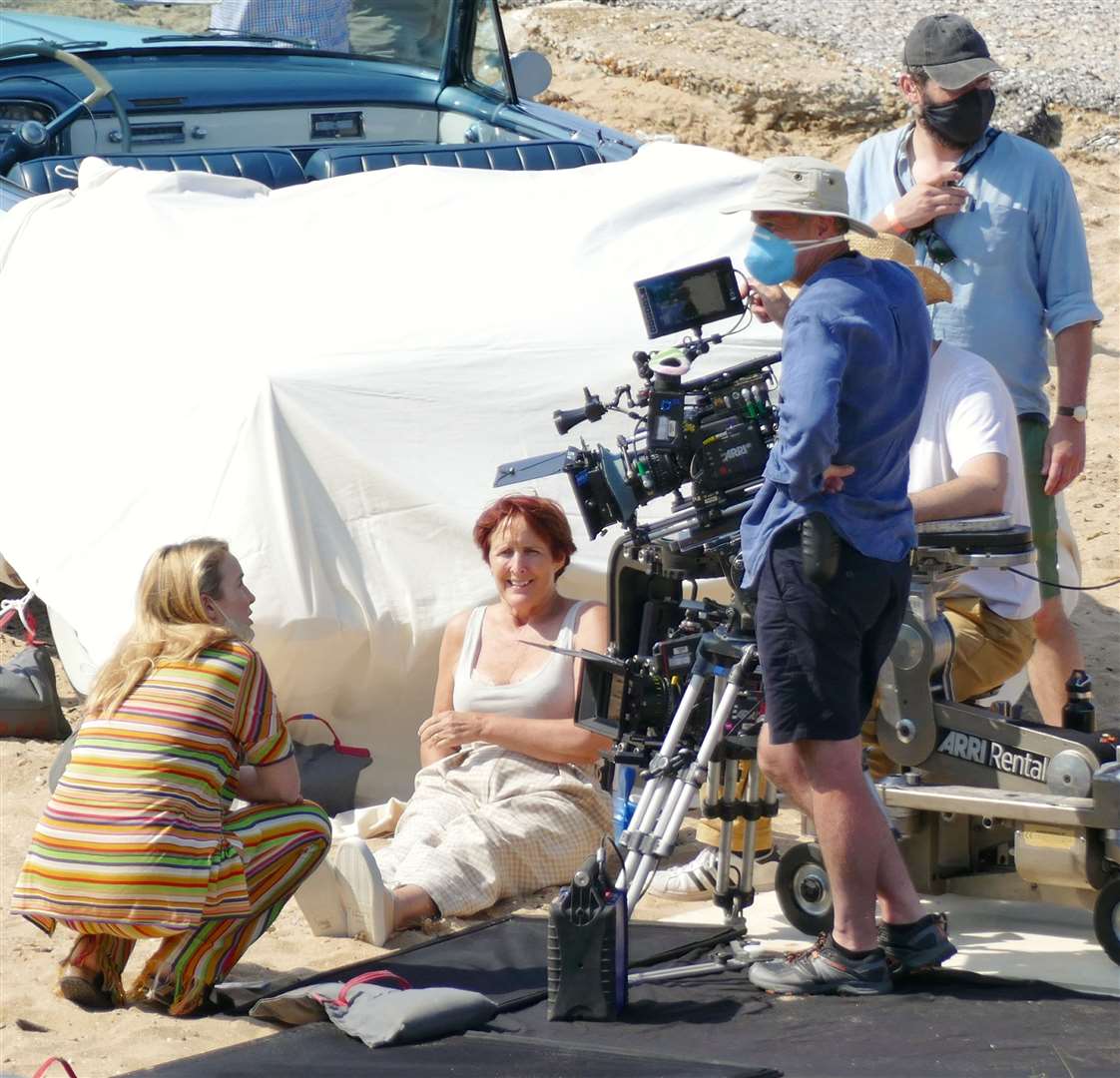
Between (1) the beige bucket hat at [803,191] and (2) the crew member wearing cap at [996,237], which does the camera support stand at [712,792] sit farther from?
(2) the crew member wearing cap at [996,237]

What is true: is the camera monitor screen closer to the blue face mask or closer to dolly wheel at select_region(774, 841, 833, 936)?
the blue face mask

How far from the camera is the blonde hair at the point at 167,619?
404 centimetres

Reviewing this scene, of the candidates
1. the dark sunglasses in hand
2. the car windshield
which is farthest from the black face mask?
the car windshield

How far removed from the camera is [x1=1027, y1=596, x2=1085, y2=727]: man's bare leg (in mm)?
4973

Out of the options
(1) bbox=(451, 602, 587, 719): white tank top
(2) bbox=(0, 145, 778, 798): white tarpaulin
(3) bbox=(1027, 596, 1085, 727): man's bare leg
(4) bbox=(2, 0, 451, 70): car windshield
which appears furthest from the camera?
(4) bbox=(2, 0, 451, 70): car windshield

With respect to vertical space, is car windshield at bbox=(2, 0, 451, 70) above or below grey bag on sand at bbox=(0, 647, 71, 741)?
above

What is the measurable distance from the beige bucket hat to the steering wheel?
13.1 feet

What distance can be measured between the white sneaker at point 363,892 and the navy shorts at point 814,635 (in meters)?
1.10

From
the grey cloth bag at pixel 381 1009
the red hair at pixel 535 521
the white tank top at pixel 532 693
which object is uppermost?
the red hair at pixel 535 521

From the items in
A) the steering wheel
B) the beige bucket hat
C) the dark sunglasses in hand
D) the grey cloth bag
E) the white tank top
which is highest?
the steering wheel

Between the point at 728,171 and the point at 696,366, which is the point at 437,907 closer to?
the point at 696,366

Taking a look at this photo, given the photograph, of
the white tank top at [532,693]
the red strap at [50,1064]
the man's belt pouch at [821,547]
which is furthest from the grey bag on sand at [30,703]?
the man's belt pouch at [821,547]

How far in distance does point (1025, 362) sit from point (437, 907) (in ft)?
6.70

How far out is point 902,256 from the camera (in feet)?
14.2
